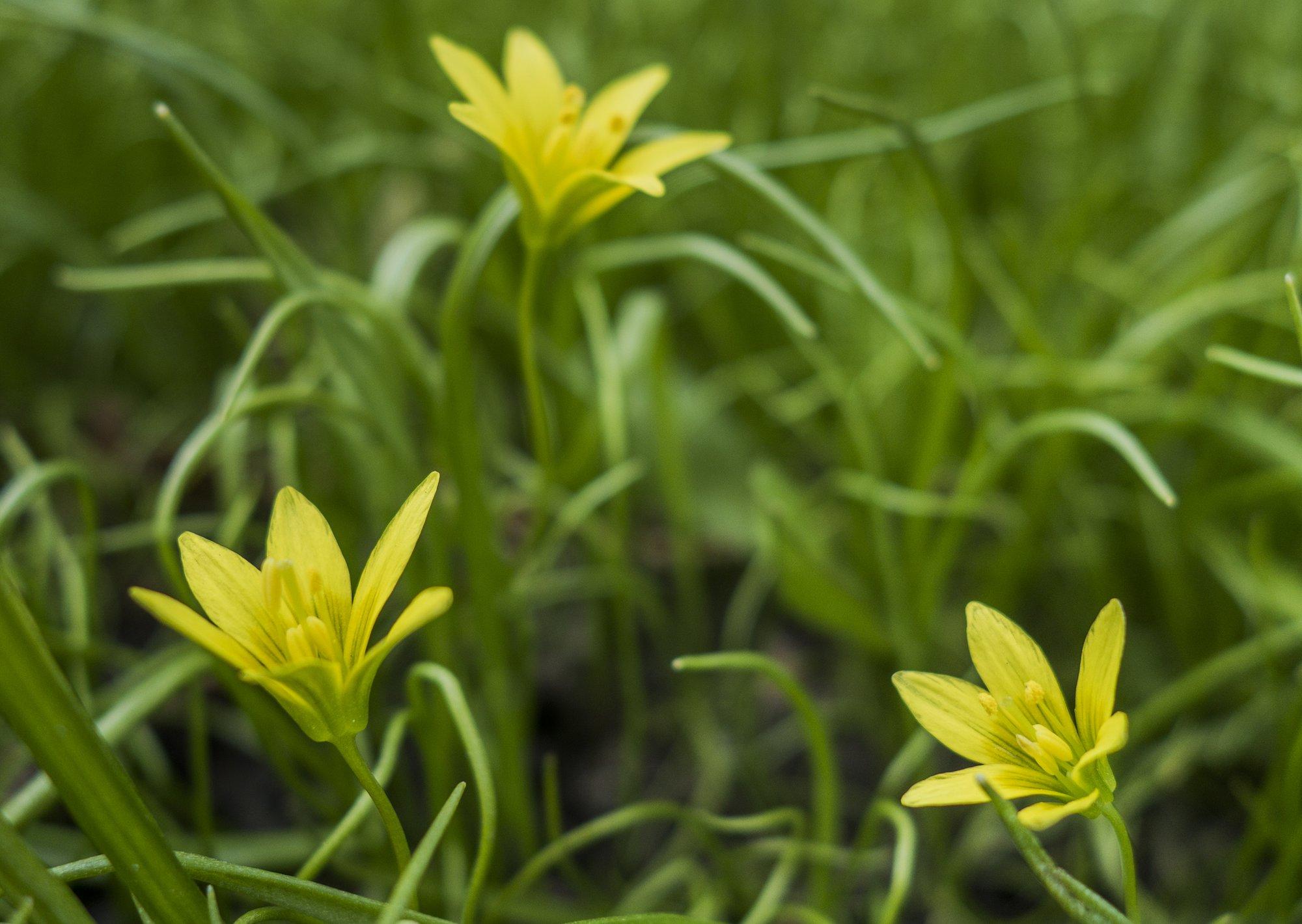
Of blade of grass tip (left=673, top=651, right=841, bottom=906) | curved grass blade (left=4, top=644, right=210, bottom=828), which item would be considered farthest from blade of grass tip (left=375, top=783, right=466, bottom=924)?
curved grass blade (left=4, top=644, right=210, bottom=828)

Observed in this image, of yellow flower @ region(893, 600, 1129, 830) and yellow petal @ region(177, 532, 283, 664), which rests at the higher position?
yellow petal @ region(177, 532, 283, 664)

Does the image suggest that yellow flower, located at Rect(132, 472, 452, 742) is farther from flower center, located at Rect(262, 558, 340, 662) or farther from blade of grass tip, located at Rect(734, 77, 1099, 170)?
blade of grass tip, located at Rect(734, 77, 1099, 170)

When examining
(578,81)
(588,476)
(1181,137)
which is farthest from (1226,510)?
(578,81)

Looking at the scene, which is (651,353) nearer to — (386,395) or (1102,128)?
(386,395)

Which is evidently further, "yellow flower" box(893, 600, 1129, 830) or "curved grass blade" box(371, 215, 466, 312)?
"curved grass blade" box(371, 215, 466, 312)

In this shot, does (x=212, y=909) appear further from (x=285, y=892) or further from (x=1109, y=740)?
(x=1109, y=740)

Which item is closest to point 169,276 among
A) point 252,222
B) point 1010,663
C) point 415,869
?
point 252,222
